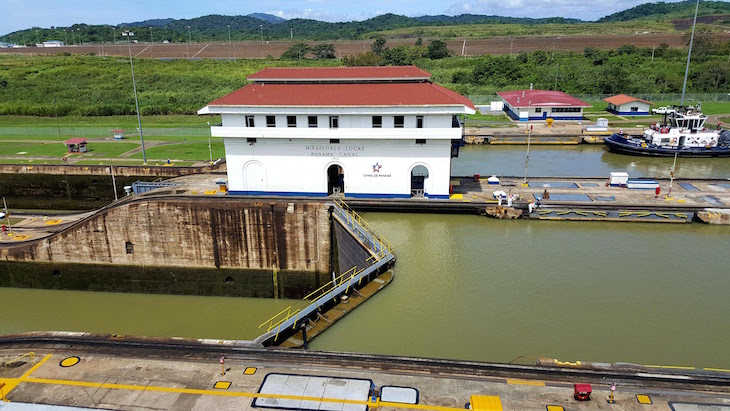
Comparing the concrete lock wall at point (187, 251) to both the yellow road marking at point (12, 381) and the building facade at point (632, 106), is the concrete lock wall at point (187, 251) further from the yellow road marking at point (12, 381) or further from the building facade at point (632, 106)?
the building facade at point (632, 106)

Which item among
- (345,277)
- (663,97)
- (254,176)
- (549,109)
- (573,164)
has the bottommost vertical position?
(345,277)

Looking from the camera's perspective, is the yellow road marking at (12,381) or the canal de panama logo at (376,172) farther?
the canal de panama logo at (376,172)

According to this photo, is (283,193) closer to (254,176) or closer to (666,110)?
(254,176)

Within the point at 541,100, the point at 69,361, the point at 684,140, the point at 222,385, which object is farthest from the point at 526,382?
the point at 541,100

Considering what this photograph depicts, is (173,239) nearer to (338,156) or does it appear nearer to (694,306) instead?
(338,156)

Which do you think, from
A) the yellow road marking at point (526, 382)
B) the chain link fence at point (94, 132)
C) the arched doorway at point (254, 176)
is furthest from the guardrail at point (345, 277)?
the chain link fence at point (94, 132)

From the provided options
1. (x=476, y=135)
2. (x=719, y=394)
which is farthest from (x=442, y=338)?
(x=476, y=135)
